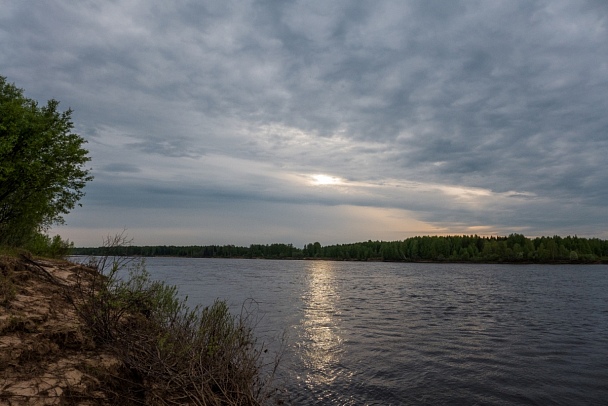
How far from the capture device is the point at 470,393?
46.8 ft

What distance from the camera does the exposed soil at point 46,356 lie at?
7.58m

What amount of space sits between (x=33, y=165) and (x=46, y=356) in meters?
22.5

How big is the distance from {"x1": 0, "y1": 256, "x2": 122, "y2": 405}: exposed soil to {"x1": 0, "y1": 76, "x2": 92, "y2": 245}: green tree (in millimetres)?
15879

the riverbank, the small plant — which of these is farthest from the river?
the small plant

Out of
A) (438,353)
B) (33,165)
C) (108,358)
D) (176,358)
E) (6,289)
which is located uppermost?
(33,165)

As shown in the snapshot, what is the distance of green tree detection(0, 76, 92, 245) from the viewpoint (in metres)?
25.5

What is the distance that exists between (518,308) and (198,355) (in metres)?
37.2

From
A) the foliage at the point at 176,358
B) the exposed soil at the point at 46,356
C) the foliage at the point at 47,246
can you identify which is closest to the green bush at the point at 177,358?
the foliage at the point at 176,358

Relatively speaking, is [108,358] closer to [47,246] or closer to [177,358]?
[177,358]

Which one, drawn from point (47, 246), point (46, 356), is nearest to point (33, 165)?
point (47, 246)

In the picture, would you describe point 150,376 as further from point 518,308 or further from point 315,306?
point 518,308

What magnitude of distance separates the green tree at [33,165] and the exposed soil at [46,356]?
15879mm

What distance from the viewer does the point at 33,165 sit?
26.4 m

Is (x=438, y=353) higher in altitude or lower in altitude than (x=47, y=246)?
lower
